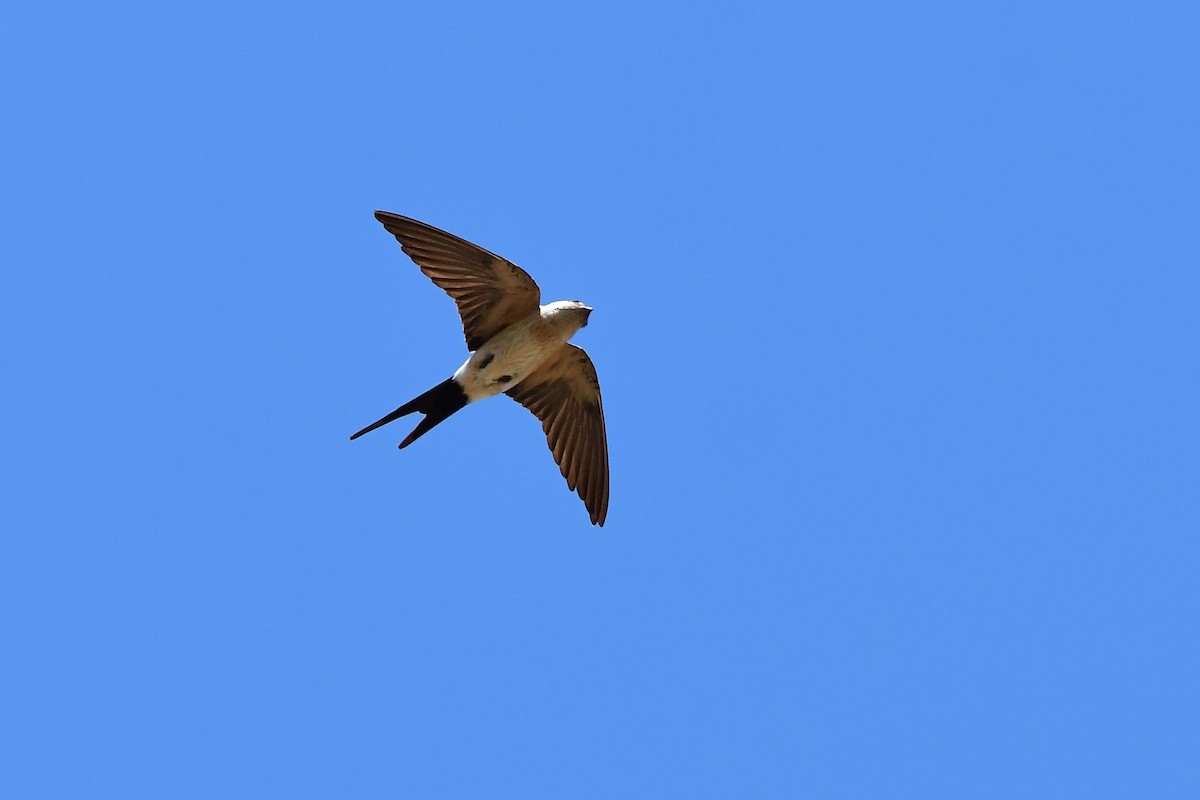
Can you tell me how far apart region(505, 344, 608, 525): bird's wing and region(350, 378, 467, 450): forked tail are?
69 cm

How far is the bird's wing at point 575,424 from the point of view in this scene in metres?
9.84

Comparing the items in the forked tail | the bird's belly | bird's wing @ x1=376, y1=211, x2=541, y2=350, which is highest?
bird's wing @ x1=376, y1=211, x2=541, y2=350

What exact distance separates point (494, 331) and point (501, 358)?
0.20 meters

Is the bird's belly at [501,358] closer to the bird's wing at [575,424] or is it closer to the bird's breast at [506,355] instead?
the bird's breast at [506,355]

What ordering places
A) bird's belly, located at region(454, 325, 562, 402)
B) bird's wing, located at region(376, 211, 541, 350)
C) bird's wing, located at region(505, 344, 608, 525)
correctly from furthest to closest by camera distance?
bird's wing, located at region(505, 344, 608, 525) → bird's belly, located at region(454, 325, 562, 402) → bird's wing, located at region(376, 211, 541, 350)

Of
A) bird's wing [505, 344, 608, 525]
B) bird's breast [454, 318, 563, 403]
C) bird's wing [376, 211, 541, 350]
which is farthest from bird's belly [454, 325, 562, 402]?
bird's wing [505, 344, 608, 525]

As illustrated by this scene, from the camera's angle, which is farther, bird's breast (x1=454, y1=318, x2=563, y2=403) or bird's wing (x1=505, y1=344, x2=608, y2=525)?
bird's wing (x1=505, y1=344, x2=608, y2=525)

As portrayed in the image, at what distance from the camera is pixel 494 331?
929 centimetres

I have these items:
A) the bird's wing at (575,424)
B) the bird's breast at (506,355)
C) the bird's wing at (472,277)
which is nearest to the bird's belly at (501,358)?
the bird's breast at (506,355)

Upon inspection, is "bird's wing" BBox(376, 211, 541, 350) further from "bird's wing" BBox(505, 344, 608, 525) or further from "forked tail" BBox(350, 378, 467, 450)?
"bird's wing" BBox(505, 344, 608, 525)

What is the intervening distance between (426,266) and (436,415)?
0.91 m

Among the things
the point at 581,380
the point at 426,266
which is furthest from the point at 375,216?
the point at 581,380

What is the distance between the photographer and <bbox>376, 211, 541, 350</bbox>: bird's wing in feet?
29.0

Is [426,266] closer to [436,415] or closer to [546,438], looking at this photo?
[436,415]
